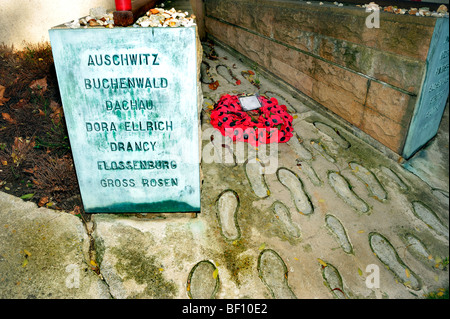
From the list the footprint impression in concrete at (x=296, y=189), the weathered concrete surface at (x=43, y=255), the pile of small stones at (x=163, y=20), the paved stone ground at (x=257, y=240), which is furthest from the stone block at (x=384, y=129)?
the weathered concrete surface at (x=43, y=255)

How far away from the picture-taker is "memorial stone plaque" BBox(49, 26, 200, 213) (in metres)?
2.12

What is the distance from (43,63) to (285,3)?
12.1 feet

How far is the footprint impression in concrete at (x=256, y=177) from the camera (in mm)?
3117

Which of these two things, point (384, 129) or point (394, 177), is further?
point (384, 129)

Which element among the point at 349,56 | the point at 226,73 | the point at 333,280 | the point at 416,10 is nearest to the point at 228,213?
the point at 333,280

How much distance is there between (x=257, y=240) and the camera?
8.73ft

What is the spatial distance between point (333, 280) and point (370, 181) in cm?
132

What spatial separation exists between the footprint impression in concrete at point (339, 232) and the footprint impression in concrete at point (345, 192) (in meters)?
0.29

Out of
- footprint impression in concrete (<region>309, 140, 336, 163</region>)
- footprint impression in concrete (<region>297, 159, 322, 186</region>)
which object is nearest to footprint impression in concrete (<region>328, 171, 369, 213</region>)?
footprint impression in concrete (<region>297, 159, 322, 186</region>)

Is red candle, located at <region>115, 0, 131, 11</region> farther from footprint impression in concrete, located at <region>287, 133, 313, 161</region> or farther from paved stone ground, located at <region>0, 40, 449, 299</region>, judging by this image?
footprint impression in concrete, located at <region>287, 133, 313, 161</region>

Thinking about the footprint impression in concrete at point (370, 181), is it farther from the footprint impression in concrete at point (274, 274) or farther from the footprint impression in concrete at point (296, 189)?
the footprint impression in concrete at point (274, 274)

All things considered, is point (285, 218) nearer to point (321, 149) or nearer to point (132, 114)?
point (321, 149)

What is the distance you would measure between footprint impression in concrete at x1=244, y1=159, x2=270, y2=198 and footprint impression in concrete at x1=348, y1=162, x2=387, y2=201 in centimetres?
99

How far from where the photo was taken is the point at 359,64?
3.64 metres
